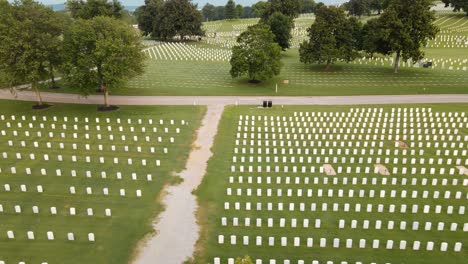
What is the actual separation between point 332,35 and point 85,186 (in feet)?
139

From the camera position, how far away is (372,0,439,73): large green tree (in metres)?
51.2

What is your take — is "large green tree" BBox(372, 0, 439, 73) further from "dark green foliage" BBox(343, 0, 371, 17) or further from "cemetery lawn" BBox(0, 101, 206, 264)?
"dark green foliage" BBox(343, 0, 371, 17)

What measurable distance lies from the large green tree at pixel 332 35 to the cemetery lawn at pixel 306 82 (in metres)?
2.85

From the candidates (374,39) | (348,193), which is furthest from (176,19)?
(348,193)

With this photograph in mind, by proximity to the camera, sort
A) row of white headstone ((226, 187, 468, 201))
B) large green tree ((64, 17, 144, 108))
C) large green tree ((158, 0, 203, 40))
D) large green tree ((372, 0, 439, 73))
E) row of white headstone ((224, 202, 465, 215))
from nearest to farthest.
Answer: row of white headstone ((224, 202, 465, 215))
row of white headstone ((226, 187, 468, 201))
large green tree ((64, 17, 144, 108))
large green tree ((372, 0, 439, 73))
large green tree ((158, 0, 203, 40))

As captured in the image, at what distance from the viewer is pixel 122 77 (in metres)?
38.0

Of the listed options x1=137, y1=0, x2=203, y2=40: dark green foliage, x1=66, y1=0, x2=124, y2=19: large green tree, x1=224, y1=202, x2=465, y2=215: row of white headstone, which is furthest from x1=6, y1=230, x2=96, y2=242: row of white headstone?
x1=137, y1=0, x2=203, y2=40: dark green foliage

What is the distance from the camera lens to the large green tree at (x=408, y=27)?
5119 cm

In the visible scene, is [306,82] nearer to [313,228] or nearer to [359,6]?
[313,228]

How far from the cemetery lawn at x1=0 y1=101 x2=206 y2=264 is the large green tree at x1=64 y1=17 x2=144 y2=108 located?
3.38 meters

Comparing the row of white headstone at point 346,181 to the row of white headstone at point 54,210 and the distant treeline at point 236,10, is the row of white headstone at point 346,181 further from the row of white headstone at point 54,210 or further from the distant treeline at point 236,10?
the distant treeline at point 236,10

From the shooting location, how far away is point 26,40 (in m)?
36.8

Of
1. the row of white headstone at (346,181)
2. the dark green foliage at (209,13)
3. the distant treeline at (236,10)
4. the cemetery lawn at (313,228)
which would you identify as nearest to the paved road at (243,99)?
the cemetery lawn at (313,228)

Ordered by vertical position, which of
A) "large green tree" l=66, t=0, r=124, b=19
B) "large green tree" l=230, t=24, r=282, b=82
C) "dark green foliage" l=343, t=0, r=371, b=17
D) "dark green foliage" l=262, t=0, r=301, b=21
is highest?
"dark green foliage" l=343, t=0, r=371, b=17
